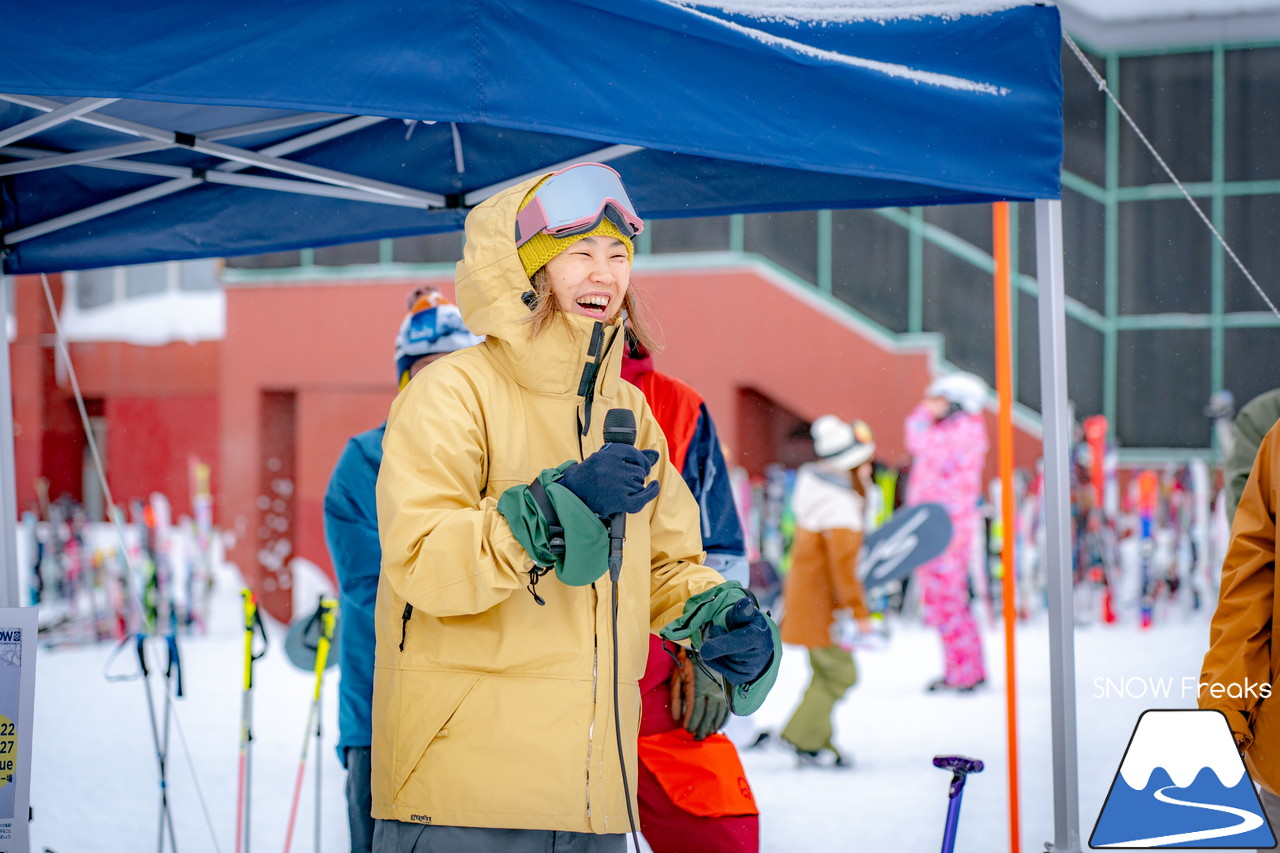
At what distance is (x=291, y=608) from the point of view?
952 centimetres

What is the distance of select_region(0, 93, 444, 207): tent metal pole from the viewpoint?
2430mm

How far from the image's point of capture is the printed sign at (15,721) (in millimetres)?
2211

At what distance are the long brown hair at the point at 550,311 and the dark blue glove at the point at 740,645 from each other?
0.46 m

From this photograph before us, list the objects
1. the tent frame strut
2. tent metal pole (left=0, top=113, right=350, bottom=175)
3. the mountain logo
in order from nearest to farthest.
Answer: the mountain logo
tent metal pole (left=0, top=113, right=350, bottom=175)
the tent frame strut

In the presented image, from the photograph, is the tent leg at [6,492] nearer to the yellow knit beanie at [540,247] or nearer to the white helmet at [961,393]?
the yellow knit beanie at [540,247]

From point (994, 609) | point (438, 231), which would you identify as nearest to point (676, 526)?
point (438, 231)

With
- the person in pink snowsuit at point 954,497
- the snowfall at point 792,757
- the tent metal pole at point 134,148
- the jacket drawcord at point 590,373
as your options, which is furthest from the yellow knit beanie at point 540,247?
the person in pink snowsuit at point 954,497

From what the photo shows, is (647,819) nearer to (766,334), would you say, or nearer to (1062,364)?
(1062,364)

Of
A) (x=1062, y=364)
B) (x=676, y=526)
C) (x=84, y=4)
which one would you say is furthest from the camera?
(x=1062, y=364)

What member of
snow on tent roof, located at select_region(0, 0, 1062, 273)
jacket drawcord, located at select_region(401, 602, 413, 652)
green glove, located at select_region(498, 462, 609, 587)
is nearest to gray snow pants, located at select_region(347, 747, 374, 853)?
jacket drawcord, located at select_region(401, 602, 413, 652)

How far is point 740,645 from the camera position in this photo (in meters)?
1.63

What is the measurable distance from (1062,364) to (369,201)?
5.79 ft

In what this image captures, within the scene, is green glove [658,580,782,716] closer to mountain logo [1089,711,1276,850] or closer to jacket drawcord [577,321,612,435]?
jacket drawcord [577,321,612,435]

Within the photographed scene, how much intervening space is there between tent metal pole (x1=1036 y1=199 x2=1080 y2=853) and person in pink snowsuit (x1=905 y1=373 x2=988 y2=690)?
3842 millimetres
